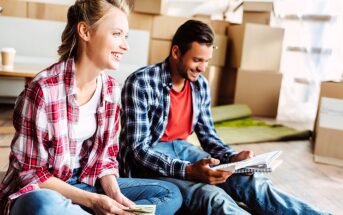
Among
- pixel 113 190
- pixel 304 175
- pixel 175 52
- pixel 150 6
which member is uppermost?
pixel 150 6

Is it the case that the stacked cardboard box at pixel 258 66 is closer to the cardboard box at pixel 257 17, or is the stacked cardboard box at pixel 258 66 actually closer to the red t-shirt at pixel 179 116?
the cardboard box at pixel 257 17

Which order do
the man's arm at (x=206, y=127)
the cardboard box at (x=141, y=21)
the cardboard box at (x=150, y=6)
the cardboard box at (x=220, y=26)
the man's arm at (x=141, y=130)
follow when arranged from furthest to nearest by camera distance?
the cardboard box at (x=220, y=26)
the cardboard box at (x=141, y=21)
the cardboard box at (x=150, y=6)
the man's arm at (x=206, y=127)
the man's arm at (x=141, y=130)

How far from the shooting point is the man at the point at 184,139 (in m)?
1.29

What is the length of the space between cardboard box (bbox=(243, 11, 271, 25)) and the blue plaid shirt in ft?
7.78

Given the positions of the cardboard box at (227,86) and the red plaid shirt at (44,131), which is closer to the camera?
the red plaid shirt at (44,131)

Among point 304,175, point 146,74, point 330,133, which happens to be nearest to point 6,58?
point 146,74

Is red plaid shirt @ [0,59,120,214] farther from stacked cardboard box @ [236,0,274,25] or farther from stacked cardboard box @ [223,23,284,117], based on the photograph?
stacked cardboard box @ [236,0,274,25]

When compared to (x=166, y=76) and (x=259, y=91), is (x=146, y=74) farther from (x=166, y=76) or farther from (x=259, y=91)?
(x=259, y=91)

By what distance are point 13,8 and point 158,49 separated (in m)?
1.30

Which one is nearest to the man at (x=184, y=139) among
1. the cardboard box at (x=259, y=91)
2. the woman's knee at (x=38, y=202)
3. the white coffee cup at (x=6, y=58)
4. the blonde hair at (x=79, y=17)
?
the blonde hair at (x=79, y=17)

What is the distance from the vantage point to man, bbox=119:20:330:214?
129 cm

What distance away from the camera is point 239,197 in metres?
1.40

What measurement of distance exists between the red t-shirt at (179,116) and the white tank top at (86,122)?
1.50 ft

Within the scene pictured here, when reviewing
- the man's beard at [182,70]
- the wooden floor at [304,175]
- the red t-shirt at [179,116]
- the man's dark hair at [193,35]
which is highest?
the man's dark hair at [193,35]
